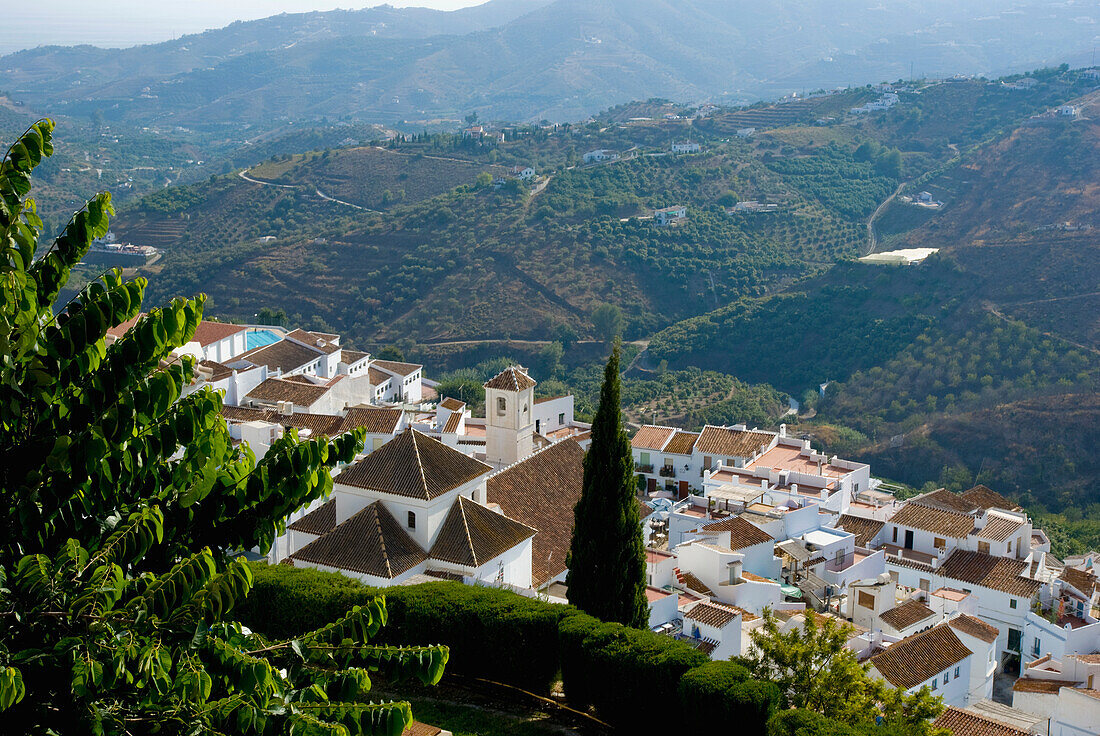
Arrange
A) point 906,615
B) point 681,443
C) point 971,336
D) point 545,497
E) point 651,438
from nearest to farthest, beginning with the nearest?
1. point 906,615
2. point 545,497
3. point 681,443
4. point 651,438
5. point 971,336

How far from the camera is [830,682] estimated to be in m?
14.8

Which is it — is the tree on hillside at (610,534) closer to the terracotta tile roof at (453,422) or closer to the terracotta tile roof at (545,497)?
the terracotta tile roof at (545,497)

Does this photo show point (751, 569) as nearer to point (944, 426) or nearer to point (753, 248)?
point (944, 426)

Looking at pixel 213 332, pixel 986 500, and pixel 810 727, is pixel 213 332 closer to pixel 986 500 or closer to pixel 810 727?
pixel 986 500

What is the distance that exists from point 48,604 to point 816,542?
2554 centimetres

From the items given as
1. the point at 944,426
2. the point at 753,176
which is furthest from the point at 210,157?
the point at 944,426

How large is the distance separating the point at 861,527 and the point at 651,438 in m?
9.83

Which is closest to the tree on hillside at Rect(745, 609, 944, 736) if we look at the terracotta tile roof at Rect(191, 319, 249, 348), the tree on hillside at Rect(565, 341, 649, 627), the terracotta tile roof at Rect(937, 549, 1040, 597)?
the tree on hillside at Rect(565, 341, 649, 627)

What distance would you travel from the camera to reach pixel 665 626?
73.3 feet

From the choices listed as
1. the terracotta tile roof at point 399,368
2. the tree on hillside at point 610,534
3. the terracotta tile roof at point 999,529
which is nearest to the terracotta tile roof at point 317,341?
the terracotta tile roof at point 399,368

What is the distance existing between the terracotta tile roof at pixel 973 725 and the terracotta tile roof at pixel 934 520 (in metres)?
12.6

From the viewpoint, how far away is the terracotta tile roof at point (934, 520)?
3125cm

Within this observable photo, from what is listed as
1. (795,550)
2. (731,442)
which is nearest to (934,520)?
(795,550)

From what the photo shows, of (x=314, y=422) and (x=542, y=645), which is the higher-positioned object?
(x=542, y=645)
